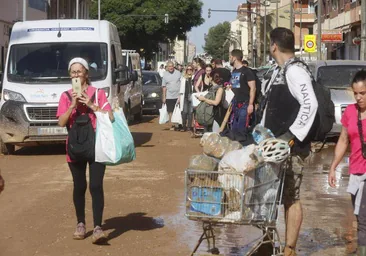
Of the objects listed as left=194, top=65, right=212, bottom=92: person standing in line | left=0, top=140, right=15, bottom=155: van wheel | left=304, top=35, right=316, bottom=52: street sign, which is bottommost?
left=0, top=140, right=15, bottom=155: van wheel

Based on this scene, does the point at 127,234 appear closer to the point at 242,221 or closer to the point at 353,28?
the point at 242,221

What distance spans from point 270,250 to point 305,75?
5.64ft

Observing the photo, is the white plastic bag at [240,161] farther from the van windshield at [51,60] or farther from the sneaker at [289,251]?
the van windshield at [51,60]

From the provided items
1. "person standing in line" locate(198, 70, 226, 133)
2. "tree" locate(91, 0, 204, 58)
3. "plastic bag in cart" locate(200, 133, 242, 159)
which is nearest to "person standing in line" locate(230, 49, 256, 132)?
"person standing in line" locate(198, 70, 226, 133)

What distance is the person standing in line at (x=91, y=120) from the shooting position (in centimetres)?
870

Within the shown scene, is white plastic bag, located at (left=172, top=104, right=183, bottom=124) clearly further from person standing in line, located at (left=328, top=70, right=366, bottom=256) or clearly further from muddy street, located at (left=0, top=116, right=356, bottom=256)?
person standing in line, located at (left=328, top=70, right=366, bottom=256)

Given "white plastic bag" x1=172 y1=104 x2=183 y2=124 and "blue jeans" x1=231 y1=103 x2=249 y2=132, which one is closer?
"blue jeans" x1=231 y1=103 x2=249 y2=132

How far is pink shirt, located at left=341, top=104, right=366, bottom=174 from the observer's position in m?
6.98

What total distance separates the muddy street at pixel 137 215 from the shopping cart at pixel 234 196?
140cm

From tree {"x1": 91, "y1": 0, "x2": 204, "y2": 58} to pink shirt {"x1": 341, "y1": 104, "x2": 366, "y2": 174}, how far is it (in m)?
76.4

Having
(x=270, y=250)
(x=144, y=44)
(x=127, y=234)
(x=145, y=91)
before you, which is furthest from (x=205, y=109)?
(x=144, y=44)

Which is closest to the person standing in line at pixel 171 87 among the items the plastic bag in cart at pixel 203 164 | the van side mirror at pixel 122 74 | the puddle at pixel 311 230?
the van side mirror at pixel 122 74

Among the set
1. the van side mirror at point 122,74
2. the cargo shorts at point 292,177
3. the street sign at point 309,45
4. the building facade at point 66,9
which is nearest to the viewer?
the cargo shorts at point 292,177

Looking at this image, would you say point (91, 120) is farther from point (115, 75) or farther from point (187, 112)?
point (187, 112)
